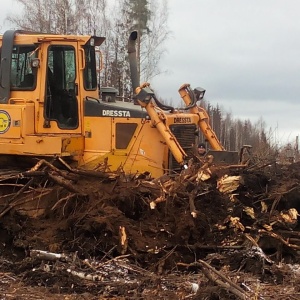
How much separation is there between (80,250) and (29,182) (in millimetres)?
1278

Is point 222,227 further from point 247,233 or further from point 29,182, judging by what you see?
point 29,182

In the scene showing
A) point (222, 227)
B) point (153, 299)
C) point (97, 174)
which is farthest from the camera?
point (97, 174)

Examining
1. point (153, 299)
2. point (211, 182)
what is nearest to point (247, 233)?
point (211, 182)

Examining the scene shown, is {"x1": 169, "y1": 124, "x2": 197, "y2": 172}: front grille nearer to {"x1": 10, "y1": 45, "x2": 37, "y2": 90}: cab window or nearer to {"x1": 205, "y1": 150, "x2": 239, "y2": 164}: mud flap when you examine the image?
{"x1": 205, "y1": 150, "x2": 239, "y2": 164}: mud flap

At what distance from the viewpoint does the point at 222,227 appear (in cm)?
656

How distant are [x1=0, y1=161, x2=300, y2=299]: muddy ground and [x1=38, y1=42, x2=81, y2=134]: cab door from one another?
45.0 inches

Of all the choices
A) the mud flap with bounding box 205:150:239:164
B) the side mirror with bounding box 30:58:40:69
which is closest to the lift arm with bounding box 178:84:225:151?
the mud flap with bounding box 205:150:239:164

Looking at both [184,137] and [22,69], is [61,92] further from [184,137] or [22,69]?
[184,137]

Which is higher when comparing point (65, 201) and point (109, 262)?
point (65, 201)

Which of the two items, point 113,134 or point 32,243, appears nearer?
point 32,243

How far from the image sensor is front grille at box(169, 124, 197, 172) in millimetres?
8367

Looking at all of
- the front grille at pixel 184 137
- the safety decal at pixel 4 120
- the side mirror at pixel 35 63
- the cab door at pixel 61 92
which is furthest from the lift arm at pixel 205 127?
the safety decal at pixel 4 120

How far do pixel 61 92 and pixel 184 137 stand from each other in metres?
2.06

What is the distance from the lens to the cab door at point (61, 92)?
334 inches
